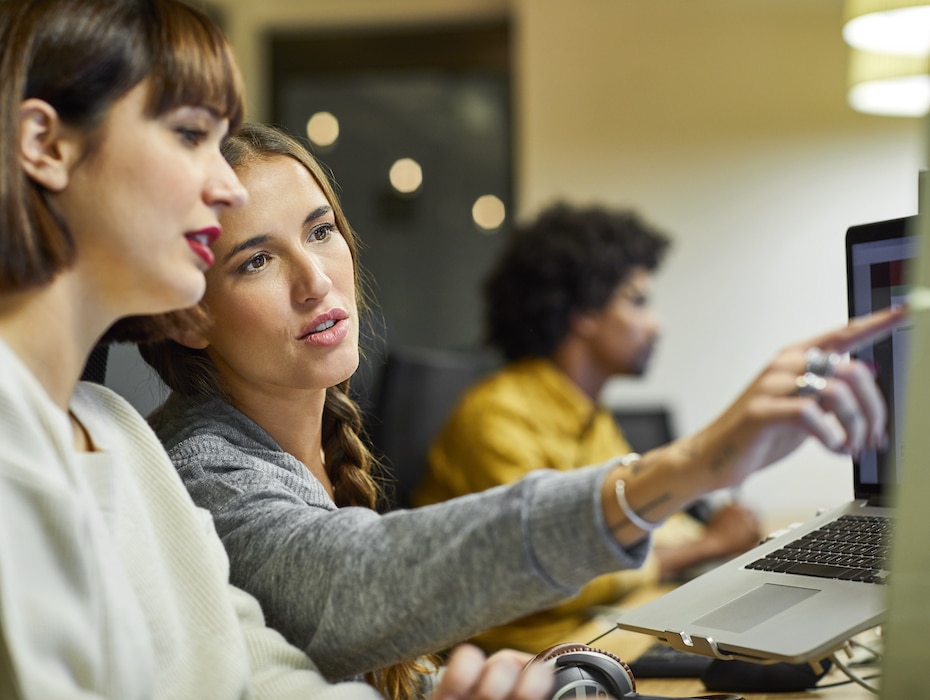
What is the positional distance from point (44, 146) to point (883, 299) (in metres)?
0.72

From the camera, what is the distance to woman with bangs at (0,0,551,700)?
1.99 ft

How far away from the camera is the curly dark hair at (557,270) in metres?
2.67

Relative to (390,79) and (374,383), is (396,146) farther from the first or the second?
(374,383)

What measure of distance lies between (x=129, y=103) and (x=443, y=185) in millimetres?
3603

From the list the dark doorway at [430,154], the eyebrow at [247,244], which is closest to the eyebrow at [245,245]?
the eyebrow at [247,244]

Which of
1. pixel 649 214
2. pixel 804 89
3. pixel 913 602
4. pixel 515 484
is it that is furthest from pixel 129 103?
pixel 804 89

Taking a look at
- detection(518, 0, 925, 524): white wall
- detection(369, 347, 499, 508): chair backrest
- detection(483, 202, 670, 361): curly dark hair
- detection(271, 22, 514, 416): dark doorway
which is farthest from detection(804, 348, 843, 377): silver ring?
detection(271, 22, 514, 416): dark doorway

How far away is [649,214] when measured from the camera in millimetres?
3883

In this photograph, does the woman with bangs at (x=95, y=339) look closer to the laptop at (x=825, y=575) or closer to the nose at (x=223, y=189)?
the nose at (x=223, y=189)

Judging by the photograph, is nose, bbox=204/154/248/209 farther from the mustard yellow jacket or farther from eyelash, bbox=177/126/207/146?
the mustard yellow jacket

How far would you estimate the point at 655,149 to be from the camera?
12.9 ft

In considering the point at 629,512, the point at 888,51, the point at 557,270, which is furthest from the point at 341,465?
the point at 557,270

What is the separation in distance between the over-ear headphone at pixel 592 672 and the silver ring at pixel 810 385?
300 mm

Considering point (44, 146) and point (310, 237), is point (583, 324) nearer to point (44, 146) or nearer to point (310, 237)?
point (310, 237)
